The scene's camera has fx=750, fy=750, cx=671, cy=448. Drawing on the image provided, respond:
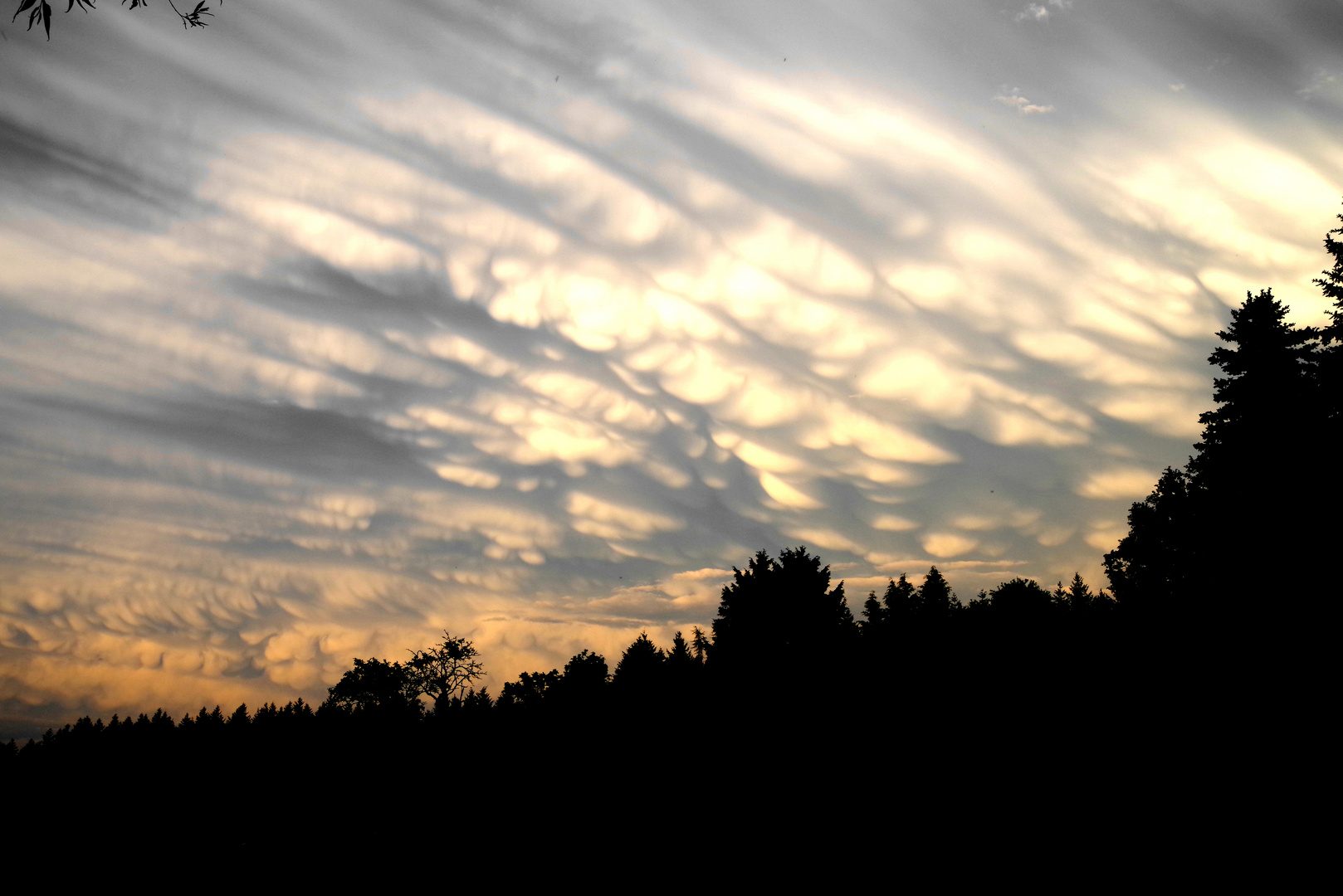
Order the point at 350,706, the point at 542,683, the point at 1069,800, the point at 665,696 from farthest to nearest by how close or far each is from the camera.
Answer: the point at 542,683, the point at 350,706, the point at 665,696, the point at 1069,800

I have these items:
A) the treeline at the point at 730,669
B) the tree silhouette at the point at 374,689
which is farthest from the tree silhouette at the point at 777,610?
the tree silhouette at the point at 374,689

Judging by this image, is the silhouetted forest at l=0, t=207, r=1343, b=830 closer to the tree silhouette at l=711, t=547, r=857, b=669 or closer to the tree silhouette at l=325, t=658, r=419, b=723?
the tree silhouette at l=711, t=547, r=857, b=669

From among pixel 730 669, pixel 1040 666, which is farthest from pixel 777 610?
pixel 1040 666

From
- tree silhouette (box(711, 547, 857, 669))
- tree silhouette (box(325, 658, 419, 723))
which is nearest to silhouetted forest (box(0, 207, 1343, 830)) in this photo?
tree silhouette (box(711, 547, 857, 669))

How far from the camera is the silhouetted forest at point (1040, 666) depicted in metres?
20.6

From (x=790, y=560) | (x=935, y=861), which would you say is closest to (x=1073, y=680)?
(x=935, y=861)

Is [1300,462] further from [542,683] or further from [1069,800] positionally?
[542,683]

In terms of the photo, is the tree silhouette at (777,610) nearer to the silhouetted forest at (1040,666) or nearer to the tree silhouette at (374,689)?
the silhouetted forest at (1040,666)

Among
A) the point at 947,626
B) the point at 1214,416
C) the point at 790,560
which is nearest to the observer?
the point at 947,626

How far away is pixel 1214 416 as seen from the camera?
39312 mm

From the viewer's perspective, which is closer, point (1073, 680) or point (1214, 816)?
point (1214, 816)

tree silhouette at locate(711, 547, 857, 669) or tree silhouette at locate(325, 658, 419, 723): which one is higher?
tree silhouette at locate(711, 547, 857, 669)

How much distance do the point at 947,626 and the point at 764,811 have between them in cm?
1186

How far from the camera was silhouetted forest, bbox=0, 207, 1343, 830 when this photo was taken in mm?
20609
